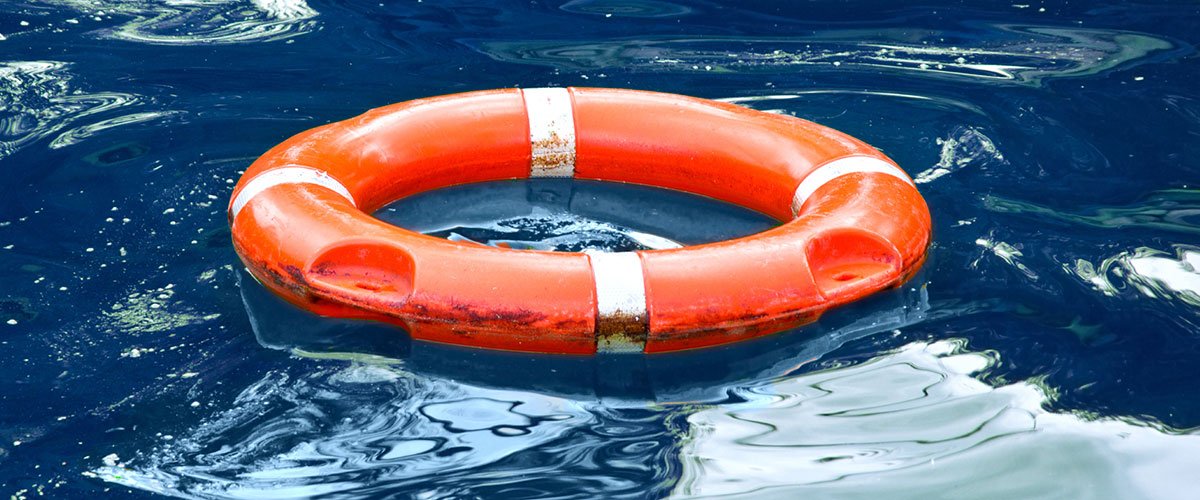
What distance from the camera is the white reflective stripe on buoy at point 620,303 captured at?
2.23m

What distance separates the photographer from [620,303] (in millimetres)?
2232

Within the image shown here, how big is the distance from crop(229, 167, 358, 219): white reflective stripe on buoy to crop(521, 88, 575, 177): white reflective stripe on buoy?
1.65ft

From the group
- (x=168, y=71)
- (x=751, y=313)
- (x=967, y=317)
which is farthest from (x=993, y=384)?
(x=168, y=71)

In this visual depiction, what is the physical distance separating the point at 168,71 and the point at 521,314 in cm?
193

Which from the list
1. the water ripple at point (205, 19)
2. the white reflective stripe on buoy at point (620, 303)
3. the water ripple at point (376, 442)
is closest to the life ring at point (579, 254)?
the white reflective stripe on buoy at point (620, 303)

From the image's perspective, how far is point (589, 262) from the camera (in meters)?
2.28

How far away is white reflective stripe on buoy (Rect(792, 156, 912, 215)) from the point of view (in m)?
2.69

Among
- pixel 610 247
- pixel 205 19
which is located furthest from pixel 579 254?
pixel 205 19

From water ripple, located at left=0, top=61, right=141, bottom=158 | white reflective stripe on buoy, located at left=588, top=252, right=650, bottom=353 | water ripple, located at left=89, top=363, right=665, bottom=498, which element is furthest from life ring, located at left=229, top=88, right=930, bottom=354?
water ripple, located at left=0, top=61, right=141, bottom=158

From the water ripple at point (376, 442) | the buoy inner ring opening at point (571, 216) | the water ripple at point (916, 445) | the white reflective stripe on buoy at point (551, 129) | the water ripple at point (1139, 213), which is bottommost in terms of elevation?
the water ripple at point (376, 442)

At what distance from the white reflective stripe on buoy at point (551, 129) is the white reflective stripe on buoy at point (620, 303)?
703mm

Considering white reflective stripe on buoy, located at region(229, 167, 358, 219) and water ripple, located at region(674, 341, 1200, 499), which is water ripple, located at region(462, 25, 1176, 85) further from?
water ripple, located at region(674, 341, 1200, 499)

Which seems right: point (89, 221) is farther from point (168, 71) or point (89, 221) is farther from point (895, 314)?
point (895, 314)

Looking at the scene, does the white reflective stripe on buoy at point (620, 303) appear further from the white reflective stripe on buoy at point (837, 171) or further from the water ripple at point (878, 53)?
the water ripple at point (878, 53)
